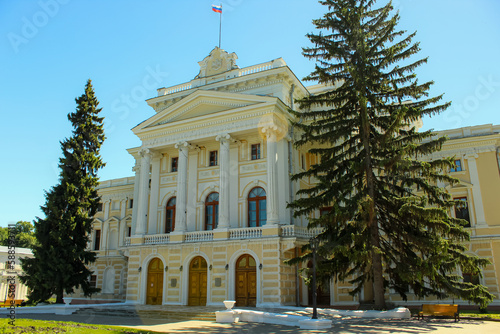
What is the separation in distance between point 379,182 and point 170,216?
16.0m

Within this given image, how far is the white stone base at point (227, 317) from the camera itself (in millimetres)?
18141

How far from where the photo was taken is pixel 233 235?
81.0ft

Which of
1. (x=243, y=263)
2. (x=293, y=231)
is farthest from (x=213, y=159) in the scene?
(x=293, y=231)

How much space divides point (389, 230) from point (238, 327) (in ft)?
26.1

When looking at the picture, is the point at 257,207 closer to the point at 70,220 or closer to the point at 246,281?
the point at 246,281

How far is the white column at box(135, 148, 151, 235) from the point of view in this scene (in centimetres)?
2819

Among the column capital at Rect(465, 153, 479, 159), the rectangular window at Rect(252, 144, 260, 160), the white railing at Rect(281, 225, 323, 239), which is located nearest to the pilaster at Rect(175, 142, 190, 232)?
the rectangular window at Rect(252, 144, 260, 160)

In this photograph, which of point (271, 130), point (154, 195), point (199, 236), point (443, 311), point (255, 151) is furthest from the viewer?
point (154, 195)

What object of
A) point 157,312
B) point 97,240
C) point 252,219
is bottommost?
point 157,312

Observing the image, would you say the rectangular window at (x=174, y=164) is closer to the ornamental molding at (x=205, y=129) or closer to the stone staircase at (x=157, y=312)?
the ornamental molding at (x=205, y=129)

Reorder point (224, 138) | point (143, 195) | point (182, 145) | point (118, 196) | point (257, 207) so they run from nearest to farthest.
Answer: point (257, 207)
point (224, 138)
point (182, 145)
point (143, 195)
point (118, 196)

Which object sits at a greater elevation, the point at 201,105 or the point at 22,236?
the point at 201,105

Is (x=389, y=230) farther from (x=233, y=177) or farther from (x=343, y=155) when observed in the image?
(x=233, y=177)

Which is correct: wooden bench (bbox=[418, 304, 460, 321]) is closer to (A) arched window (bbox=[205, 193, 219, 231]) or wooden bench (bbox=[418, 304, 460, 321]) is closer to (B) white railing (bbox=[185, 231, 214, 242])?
(B) white railing (bbox=[185, 231, 214, 242])
